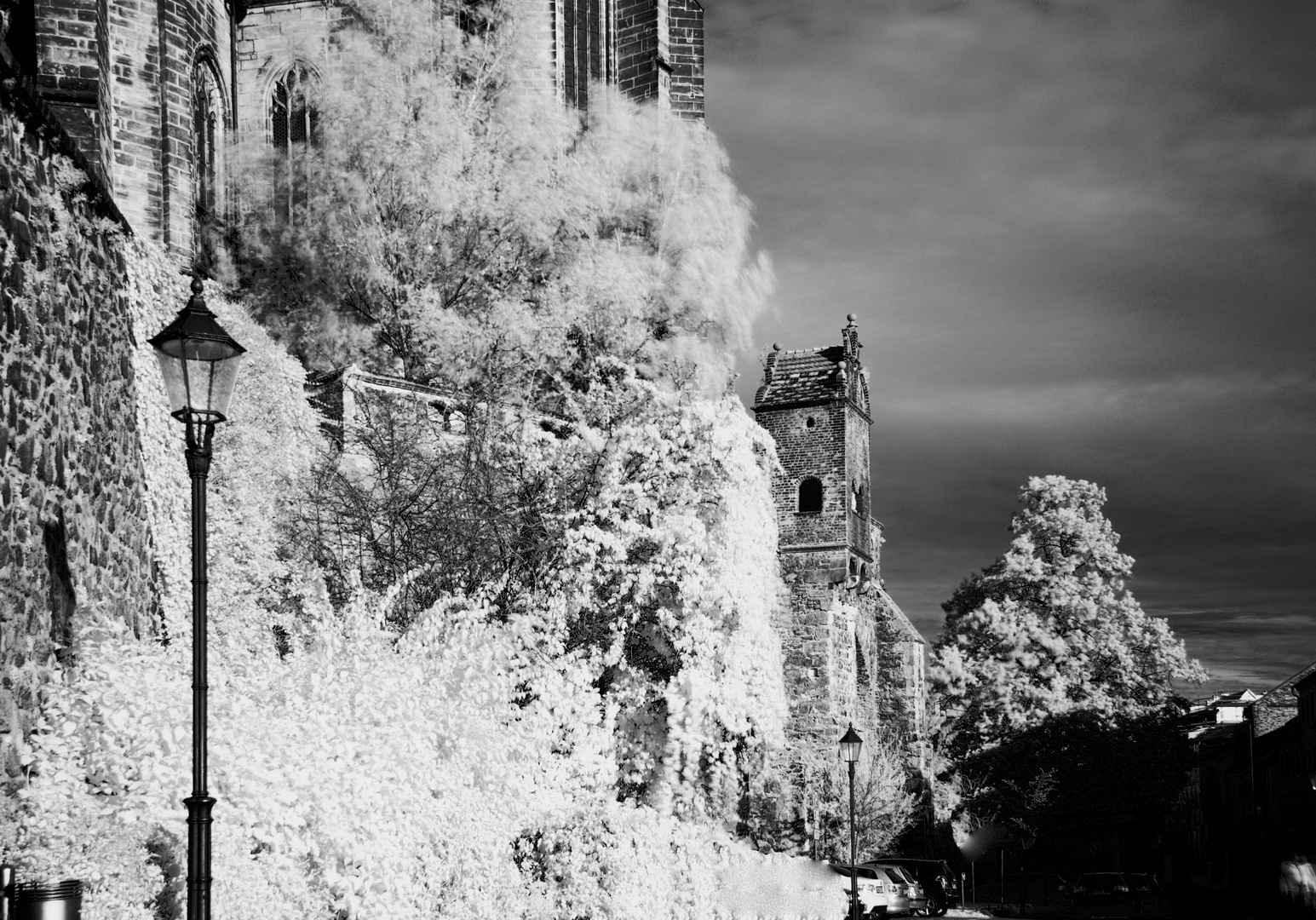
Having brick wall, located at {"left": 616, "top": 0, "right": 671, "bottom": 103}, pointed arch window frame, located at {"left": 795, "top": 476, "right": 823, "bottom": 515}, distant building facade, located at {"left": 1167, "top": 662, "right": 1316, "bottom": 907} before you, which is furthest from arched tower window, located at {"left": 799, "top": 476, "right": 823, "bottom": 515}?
brick wall, located at {"left": 616, "top": 0, "right": 671, "bottom": 103}

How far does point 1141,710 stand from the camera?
39.2 m

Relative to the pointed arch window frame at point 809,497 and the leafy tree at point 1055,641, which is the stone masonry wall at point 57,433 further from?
the pointed arch window frame at point 809,497

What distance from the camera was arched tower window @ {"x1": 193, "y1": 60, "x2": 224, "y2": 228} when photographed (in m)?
26.2

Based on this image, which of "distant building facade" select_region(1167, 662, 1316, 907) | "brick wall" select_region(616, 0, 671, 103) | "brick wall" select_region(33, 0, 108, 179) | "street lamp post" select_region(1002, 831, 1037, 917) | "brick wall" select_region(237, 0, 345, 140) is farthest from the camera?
"distant building facade" select_region(1167, 662, 1316, 907)

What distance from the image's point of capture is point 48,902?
8.36 m

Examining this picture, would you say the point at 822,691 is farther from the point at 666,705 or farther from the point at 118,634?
the point at 118,634

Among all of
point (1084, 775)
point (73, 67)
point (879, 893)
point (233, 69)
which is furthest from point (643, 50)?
point (1084, 775)

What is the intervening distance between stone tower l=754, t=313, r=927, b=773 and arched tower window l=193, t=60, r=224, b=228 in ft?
69.8

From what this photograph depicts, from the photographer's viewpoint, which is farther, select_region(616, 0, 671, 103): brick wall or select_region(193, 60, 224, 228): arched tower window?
select_region(616, 0, 671, 103): brick wall

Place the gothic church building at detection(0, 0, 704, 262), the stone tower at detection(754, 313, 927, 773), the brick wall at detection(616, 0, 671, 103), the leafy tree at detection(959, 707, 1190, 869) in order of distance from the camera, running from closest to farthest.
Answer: the gothic church building at detection(0, 0, 704, 262), the brick wall at detection(616, 0, 671, 103), the leafy tree at detection(959, 707, 1190, 869), the stone tower at detection(754, 313, 927, 773)

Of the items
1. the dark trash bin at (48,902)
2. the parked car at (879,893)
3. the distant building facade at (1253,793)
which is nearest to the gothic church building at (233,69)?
the dark trash bin at (48,902)

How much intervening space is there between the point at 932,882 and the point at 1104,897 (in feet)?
15.4

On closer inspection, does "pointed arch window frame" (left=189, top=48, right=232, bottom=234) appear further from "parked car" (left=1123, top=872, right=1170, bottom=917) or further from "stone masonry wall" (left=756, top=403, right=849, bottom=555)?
"parked car" (left=1123, top=872, right=1170, bottom=917)

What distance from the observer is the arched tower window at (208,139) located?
26.2 m
